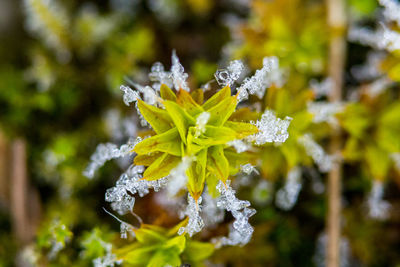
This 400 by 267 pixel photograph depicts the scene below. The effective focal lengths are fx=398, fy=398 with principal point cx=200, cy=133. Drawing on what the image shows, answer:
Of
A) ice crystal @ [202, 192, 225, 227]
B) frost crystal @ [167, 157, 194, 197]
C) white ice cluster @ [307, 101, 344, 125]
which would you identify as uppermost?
white ice cluster @ [307, 101, 344, 125]

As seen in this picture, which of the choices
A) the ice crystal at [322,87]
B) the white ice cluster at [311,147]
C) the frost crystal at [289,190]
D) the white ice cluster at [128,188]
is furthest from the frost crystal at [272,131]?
the ice crystal at [322,87]

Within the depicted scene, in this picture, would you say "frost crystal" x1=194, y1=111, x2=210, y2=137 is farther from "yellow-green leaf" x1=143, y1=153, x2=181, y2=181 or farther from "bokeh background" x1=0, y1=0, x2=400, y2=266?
"bokeh background" x1=0, y1=0, x2=400, y2=266

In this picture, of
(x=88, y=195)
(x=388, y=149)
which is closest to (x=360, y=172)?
(x=388, y=149)

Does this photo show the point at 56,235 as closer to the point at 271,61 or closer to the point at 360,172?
the point at 271,61

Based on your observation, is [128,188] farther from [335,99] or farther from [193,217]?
[335,99]

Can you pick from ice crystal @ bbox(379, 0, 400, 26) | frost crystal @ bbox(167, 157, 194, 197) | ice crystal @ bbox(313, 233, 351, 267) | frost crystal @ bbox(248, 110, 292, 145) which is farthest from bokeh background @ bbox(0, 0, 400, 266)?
frost crystal @ bbox(167, 157, 194, 197)

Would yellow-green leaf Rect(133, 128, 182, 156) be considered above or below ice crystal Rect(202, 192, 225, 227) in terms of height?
above

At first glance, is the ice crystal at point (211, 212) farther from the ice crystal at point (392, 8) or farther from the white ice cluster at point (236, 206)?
the ice crystal at point (392, 8)
